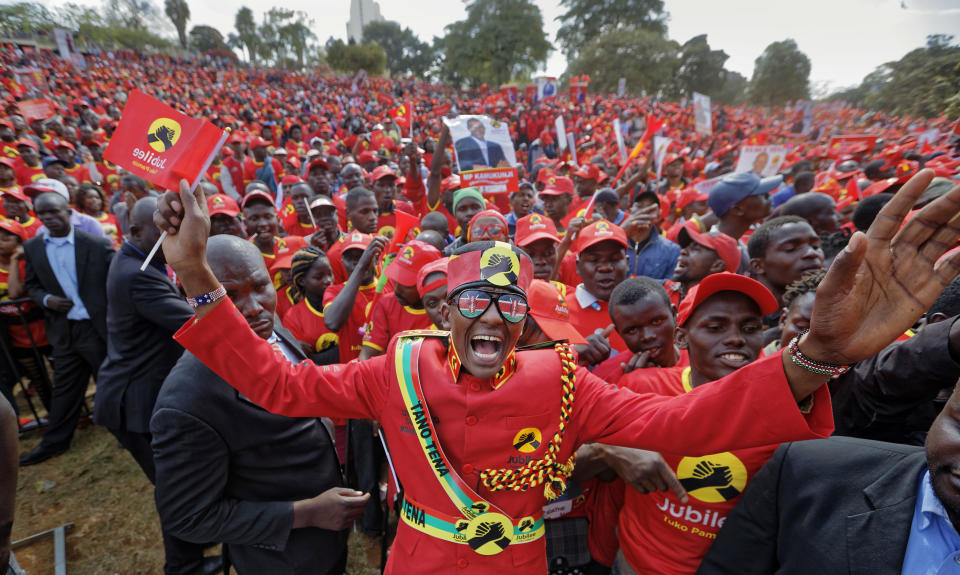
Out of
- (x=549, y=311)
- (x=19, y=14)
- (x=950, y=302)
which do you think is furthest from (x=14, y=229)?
(x=19, y=14)

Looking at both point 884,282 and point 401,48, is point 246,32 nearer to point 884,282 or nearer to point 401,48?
point 401,48

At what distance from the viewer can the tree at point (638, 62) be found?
43.5m

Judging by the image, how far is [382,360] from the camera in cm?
192

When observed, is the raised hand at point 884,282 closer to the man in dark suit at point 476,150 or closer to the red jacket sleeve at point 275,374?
the red jacket sleeve at point 275,374

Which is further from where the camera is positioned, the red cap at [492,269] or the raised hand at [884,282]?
the red cap at [492,269]

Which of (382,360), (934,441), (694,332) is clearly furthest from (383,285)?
(934,441)

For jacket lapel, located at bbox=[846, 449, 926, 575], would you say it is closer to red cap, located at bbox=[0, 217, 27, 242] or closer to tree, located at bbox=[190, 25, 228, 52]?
red cap, located at bbox=[0, 217, 27, 242]

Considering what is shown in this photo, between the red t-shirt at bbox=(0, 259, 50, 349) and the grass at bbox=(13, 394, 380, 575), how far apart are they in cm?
121

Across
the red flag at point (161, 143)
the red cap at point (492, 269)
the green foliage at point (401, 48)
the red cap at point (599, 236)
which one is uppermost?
the green foliage at point (401, 48)

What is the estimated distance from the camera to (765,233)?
Answer: 3518 mm

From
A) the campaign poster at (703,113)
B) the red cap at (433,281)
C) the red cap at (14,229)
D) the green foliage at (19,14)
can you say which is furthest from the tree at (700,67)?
the red cap at (14,229)

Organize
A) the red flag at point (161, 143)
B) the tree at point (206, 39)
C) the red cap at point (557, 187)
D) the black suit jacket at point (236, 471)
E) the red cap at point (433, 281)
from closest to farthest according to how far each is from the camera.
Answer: the red flag at point (161, 143), the black suit jacket at point (236, 471), the red cap at point (433, 281), the red cap at point (557, 187), the tree at point (206, 39)

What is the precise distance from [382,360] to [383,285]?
81.0 inches

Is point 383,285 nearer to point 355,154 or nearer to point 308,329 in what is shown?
point 308,329
